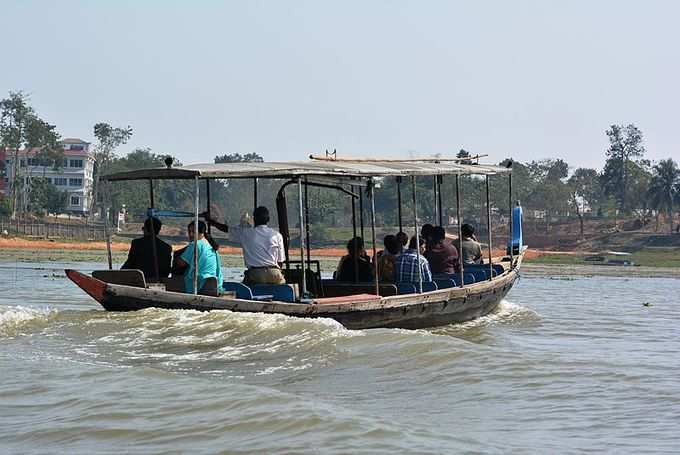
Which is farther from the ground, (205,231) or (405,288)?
(205,231)

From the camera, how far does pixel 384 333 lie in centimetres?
1303

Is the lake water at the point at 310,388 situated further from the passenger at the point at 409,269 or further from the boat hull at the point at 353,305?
the passenger at the point at 409,269

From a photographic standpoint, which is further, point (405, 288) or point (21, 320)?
point (405, 288)

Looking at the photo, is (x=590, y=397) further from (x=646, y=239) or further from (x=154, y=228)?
(x=646, y=239)

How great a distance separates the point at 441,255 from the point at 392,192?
72.4 m

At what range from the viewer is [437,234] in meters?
16.8

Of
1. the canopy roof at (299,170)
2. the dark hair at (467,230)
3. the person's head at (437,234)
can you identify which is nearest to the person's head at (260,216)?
the canopy roof at (299,170)

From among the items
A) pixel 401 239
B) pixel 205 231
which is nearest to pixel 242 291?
pixel 205 231

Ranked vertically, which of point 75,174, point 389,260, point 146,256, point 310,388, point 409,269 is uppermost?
point 75,174

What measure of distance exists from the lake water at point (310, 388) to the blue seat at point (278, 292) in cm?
61

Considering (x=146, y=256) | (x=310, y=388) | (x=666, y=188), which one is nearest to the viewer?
(x=310, y=388)

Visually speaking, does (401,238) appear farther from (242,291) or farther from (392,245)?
(242,291)

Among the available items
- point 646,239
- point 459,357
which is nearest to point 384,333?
point 459,357

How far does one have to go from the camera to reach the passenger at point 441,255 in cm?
1683
